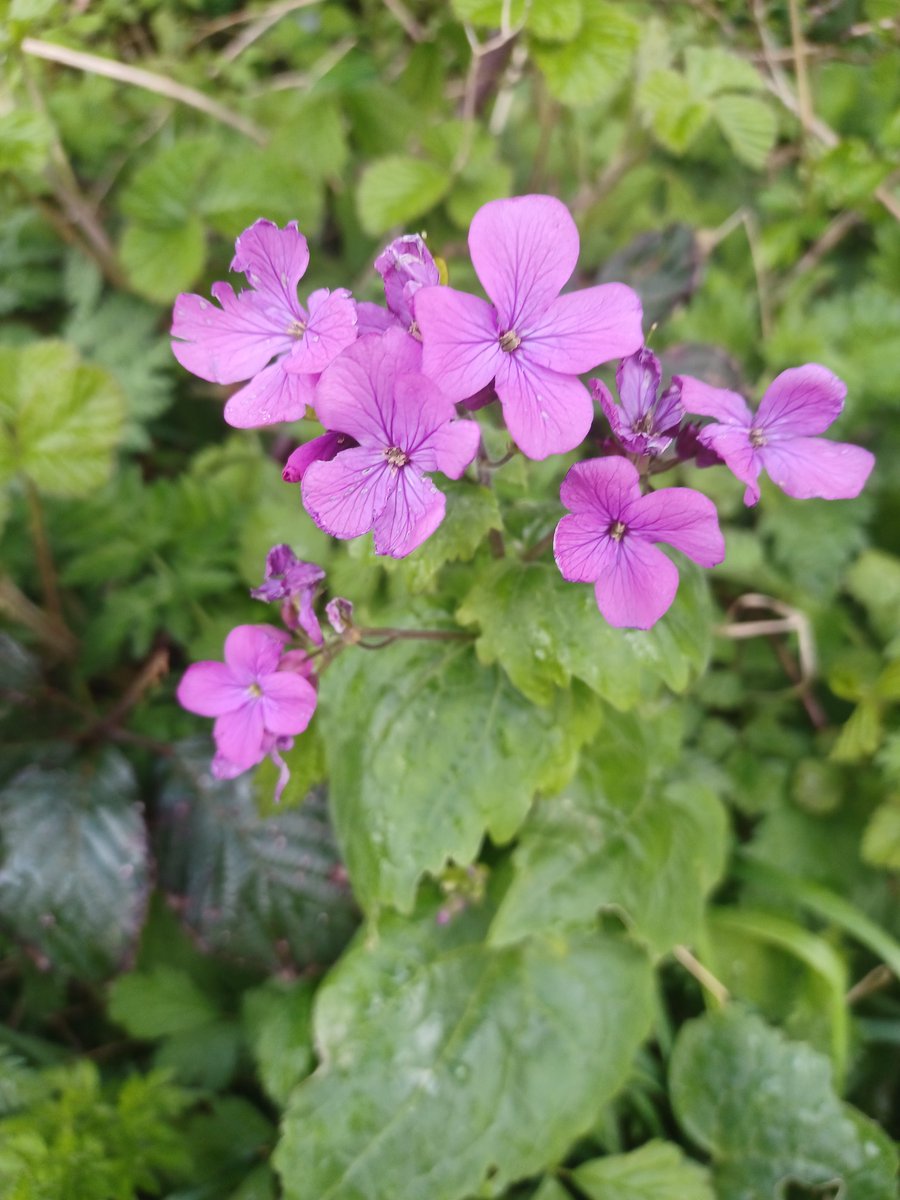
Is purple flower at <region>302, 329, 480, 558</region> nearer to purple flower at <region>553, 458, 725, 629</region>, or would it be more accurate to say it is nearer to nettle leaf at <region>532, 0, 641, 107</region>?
purple flower at <region>553, 458, 725, 629</region>

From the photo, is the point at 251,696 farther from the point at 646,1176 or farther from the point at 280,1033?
the point at 646,1176

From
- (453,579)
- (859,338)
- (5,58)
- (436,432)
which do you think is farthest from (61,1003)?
(859,338)

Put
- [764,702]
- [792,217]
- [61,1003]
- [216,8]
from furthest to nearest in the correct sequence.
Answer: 1. [216,8]
2. [792,217]
3. [764,702]
4. [61,1003]

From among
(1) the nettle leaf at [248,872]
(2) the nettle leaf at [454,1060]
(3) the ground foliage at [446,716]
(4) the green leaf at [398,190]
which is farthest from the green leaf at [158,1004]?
(4) the green leaf at [398,190]

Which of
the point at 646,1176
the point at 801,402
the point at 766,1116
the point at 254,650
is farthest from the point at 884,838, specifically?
the point at 254,650

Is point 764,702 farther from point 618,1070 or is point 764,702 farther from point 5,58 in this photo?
point 5,58

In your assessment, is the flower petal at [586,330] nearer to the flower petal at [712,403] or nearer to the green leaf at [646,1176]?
the flower petal at [712,403]

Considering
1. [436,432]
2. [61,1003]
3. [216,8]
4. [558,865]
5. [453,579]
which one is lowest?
[61,1003]
